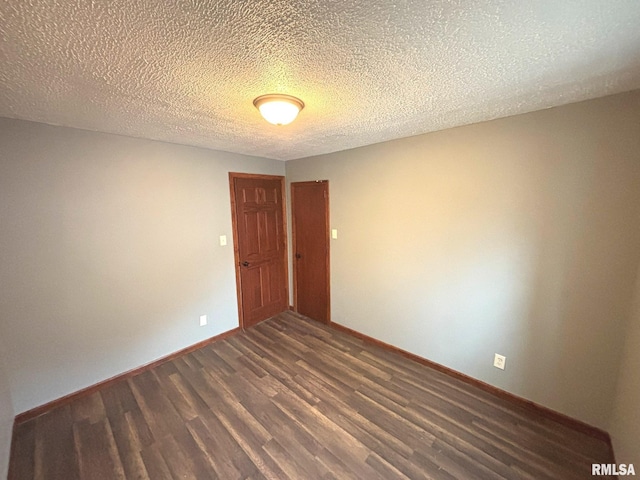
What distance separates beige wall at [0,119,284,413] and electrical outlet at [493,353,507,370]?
2930 millimetres

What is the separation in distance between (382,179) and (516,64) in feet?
4.86

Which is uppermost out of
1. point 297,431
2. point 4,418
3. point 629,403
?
point 629,403

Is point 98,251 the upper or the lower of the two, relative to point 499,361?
upper

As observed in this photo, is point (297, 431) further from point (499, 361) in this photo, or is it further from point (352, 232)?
point (352, 232)

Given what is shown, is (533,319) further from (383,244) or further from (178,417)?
(178,417)

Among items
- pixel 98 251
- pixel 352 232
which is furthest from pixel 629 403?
pixel 98 251

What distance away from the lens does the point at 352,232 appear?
2.93 metres

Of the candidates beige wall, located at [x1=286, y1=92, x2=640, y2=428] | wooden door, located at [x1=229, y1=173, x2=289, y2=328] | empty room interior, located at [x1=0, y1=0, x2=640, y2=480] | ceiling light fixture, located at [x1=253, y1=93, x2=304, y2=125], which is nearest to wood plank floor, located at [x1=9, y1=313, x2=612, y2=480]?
empty room interior, located at [x1=0, y1=0, x2=640, y2=480]

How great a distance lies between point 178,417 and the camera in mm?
1891

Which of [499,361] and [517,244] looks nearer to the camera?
[517,244]

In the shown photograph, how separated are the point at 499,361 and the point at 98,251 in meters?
3.53

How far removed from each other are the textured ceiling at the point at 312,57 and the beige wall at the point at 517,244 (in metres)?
0.29

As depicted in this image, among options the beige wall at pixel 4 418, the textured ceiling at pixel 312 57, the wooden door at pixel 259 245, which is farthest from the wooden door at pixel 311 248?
the beige wall at pixel 4 418

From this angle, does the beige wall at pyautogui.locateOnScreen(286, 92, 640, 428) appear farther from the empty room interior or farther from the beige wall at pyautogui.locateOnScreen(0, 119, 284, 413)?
the beige wall at pyautogui.locateOnScreen(0, 119, 284, 413)
